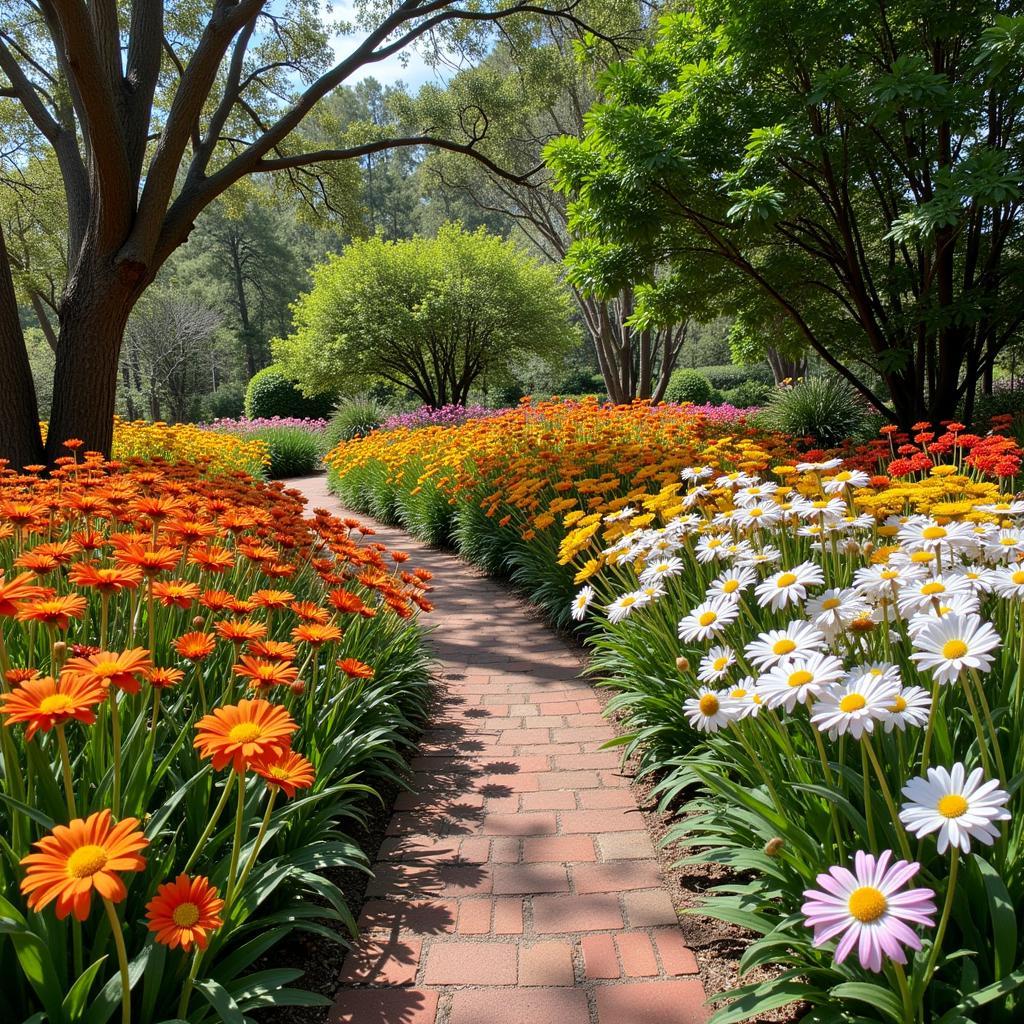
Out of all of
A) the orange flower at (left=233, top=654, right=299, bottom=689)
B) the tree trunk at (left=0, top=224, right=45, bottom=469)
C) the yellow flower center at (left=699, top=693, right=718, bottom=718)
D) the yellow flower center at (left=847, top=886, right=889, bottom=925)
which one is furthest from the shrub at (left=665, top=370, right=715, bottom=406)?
the yellow flower center at (left=847, top=886, right=889, bottom=925)

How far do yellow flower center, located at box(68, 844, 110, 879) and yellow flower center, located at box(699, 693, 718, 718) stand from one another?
43.2 inches

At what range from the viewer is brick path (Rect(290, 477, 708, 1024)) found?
5.84 feet

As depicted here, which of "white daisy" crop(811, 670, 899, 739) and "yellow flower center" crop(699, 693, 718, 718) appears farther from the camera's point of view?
"yellow flower center" crop(699, 693, 718, 718)

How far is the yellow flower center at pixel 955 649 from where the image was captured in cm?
133

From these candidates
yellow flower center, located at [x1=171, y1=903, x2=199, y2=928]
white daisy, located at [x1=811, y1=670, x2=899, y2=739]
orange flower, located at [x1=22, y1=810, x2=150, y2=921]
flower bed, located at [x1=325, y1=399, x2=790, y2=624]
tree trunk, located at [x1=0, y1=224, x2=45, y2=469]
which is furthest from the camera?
tree trunk, located at [x1=0, y1=224, x2=45, y2=469]

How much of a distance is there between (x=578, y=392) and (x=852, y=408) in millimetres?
24008

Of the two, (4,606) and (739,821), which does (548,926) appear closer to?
(739,821)

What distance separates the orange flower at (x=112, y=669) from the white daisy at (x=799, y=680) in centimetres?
115

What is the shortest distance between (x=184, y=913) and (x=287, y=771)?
27cm

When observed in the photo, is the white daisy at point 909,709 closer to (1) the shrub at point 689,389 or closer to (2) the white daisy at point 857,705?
(2) the white daisy at point 857,705

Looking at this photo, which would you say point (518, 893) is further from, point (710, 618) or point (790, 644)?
point (790, 644)

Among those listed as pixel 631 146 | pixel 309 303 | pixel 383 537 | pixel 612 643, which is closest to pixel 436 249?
pixel 309 303

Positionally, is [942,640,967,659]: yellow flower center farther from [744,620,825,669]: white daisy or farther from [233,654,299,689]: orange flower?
[233,654,299,689]: orange flower

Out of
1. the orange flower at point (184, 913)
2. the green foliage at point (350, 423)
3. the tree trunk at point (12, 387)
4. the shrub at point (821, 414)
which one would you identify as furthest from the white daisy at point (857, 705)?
the green foliage at point (350, 423)
